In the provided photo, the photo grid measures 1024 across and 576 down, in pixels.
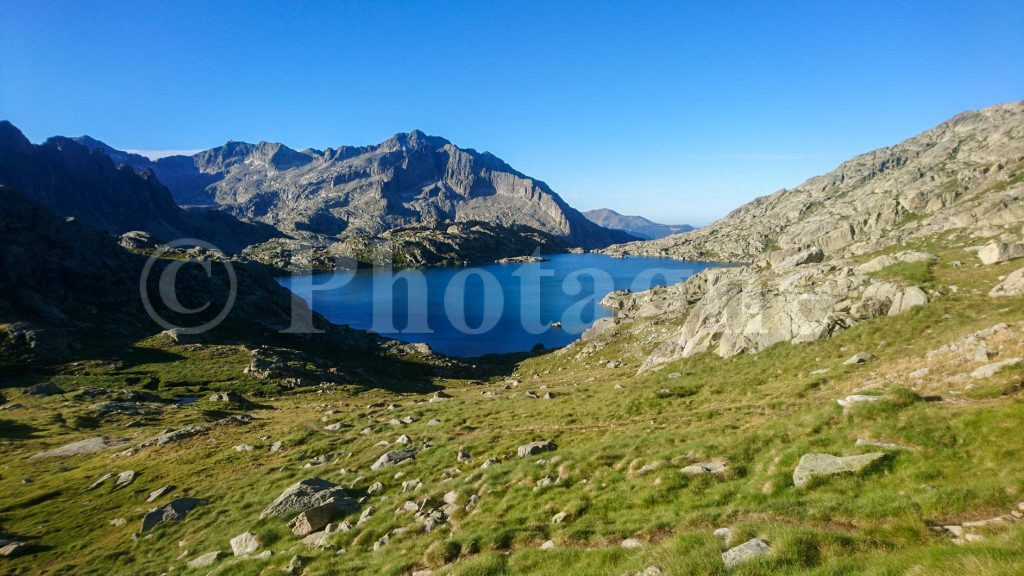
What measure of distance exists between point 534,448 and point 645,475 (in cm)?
709

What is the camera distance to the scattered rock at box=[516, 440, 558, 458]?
2123cm

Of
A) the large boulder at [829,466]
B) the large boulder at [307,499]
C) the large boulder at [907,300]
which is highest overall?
the large boulder at [907,300]

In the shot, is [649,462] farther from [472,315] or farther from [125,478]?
[472,315]

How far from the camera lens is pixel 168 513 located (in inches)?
929

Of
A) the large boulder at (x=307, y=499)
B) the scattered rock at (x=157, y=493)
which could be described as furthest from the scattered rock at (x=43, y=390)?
the large boulder at (x=307, y=499)

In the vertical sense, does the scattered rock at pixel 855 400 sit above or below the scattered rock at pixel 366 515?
above

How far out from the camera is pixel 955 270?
32469mm

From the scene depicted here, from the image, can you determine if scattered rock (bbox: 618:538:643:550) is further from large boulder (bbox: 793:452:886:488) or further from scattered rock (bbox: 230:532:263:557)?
scattered rock (bbox: 230:532:263:557)

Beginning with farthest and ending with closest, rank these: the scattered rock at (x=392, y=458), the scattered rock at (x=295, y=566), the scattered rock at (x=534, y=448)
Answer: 1. the scattered rock at (x=392, y=458)
2. the scattered rock at (x=534, y=448)
3. the scattered rock at (x=295, y=566)

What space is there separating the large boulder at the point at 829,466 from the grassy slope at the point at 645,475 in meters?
0.31

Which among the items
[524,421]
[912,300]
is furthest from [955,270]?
[524,421]

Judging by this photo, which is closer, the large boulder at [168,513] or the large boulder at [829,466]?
the large boulder at [829,466]

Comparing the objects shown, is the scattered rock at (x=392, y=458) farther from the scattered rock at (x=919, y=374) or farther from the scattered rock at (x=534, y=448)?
the scattered rock at (x=919, y=374)

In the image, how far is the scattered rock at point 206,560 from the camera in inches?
701
